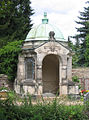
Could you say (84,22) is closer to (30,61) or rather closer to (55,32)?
(55,32)

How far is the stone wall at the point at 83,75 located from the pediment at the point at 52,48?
13.3ft

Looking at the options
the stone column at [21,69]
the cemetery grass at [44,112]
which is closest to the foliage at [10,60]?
the stone column at [21,69]

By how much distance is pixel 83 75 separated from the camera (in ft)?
62.8

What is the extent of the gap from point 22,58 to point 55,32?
288cm

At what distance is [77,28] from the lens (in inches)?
1108

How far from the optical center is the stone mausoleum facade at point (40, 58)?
588 inches

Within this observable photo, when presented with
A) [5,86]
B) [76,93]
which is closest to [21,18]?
[5,86]

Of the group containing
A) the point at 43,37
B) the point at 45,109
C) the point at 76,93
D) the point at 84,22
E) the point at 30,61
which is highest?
the point at 84,22

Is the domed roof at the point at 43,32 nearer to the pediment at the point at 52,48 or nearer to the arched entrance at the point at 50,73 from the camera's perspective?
the pediment at the point at 52,48

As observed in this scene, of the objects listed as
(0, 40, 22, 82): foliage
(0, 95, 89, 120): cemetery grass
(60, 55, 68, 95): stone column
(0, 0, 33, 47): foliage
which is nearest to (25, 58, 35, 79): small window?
(0, 40, 22, 82): foliage

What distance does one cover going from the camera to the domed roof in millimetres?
16000

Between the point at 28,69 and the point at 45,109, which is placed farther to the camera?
the point at 28,69

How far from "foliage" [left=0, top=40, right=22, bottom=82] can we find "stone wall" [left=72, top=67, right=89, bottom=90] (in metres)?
4.83

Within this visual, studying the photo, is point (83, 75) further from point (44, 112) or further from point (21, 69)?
point (44, 112)
